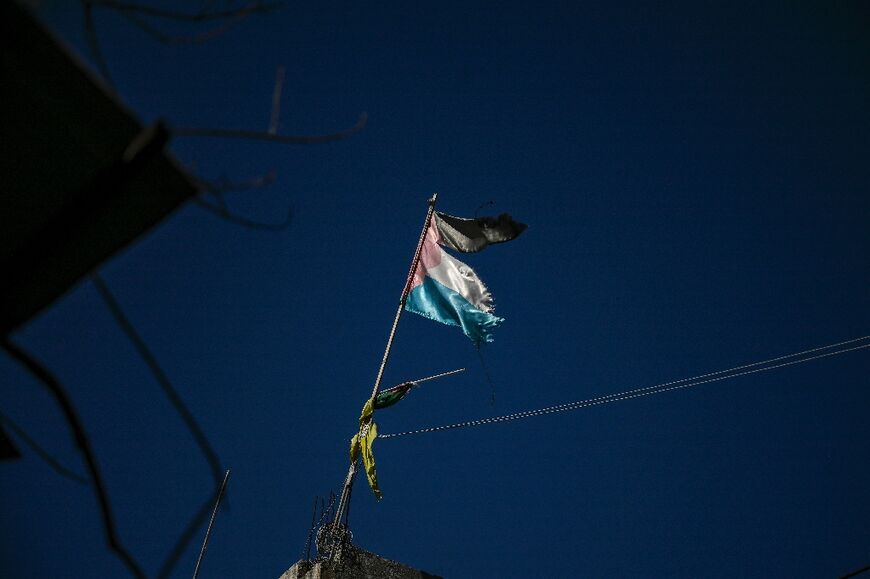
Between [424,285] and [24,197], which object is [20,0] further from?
[424,285]

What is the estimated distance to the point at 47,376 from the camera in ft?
5.69

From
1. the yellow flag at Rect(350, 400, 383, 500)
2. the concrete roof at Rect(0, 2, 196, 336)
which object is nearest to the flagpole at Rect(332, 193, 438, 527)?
the yellow flag at Rect(350, 400, 383, 500)

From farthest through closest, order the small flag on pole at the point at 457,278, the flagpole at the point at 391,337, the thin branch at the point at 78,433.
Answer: the small flag on pole at the point at 457,278, the flagpole at the point at 391,337, the thin branch at the point at 78,433

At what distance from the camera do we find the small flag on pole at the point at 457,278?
923cm

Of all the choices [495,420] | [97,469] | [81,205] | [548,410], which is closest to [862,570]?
[548,410]

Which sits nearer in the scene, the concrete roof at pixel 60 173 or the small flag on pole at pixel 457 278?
the concrete roof at pixel 60 173

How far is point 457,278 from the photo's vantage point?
9562 millimetres

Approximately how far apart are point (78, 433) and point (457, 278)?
7972 mm

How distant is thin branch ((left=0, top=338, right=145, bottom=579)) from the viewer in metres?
1.72

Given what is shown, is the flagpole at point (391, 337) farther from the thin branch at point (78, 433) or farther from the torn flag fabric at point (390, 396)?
the thin branch at point (78, 433)

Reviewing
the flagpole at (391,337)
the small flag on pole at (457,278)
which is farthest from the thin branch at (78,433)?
the small flag on pole at (457,278)

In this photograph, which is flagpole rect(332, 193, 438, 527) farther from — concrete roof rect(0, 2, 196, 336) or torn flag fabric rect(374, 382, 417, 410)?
concrete roof rect(0, 2, 196, 336)

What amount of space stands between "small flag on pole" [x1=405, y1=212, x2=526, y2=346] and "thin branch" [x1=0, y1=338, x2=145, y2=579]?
7.48 metres

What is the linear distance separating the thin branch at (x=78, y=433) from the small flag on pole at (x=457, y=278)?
24.5ft
